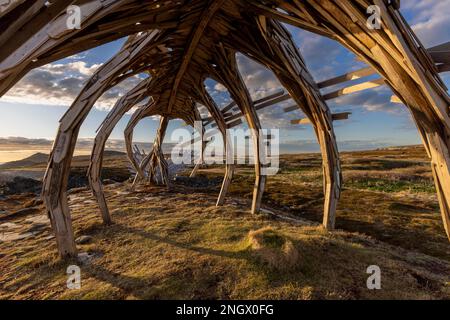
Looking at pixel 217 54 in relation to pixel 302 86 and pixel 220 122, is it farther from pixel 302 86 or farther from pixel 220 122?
pixel 302 86

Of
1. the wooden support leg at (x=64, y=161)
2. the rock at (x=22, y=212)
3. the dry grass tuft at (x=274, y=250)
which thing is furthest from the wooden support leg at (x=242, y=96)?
the rock at (x=22, y=212)

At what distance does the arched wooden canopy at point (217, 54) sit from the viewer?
8.70 ft

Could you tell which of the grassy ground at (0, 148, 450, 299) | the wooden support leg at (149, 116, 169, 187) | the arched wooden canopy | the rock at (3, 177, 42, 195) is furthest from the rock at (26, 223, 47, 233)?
the rock at (3, 177, 42, 195)

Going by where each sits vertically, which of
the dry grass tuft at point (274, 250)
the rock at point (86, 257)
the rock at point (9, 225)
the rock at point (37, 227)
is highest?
the dry grass tuft at point (274, 250)

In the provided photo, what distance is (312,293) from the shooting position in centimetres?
372

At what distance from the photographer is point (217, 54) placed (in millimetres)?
8523

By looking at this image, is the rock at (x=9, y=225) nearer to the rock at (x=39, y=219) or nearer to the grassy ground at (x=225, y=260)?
the grassy ground at (x=225, y=260)

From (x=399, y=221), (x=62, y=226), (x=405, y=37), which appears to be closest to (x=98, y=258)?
(x=62, y=226)

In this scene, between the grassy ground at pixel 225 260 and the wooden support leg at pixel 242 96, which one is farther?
the wooden support leg at pixel 242 96

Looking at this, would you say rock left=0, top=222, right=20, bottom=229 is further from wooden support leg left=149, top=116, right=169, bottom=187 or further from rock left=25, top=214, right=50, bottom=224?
wooden support leg left=149, top=116, right=169, bottom=187

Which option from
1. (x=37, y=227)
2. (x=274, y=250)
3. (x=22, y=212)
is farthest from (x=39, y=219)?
(x=274, y=250)
